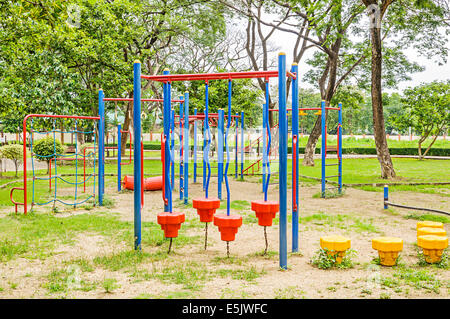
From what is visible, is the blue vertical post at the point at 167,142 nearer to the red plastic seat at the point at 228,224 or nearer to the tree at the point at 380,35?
the red plastic seat at the point at 228,224

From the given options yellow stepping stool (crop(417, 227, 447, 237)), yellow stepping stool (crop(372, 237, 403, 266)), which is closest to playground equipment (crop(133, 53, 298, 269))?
yellow stepping stool (crop(372, 237, 403, 266))

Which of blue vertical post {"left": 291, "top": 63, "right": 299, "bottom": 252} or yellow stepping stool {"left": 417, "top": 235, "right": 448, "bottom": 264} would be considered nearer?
yellow stepping stool {"left": 417, "top": 235, "right": 448, "bottom": 264}

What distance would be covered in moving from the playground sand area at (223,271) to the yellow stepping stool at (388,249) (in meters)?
0.11

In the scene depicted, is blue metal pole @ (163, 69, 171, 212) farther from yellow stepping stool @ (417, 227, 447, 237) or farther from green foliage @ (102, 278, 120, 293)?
yellow stepping stool @ (417, 227, 447, 237)

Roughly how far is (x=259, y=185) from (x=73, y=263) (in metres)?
9.36

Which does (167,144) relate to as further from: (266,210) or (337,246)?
(337,246)

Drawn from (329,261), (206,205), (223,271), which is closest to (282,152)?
(206,205)

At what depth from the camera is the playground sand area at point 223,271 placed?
3.71m

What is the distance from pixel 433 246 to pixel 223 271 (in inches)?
99.0

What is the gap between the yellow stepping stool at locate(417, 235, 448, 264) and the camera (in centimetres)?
450

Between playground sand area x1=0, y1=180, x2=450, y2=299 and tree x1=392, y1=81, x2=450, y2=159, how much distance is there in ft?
67.2

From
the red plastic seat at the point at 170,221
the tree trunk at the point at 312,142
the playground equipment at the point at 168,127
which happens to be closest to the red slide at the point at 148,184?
the playground equipment at the point at 168,127

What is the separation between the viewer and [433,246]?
4.53m
